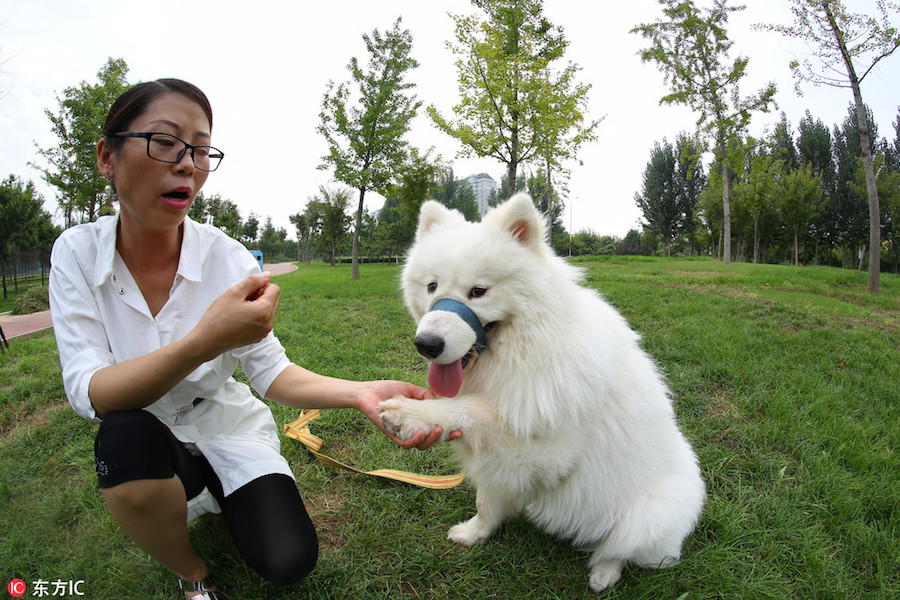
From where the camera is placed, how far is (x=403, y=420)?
1.52m

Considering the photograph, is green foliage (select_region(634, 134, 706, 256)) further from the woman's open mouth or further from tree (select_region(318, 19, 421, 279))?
the woman's open mouth

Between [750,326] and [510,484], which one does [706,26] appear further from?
[510,484]

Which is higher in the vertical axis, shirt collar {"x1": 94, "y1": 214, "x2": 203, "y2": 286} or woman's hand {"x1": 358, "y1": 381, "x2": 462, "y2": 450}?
shirt collar {"x1": 94, "y1": 214, "x2": 203, "y2": 286}

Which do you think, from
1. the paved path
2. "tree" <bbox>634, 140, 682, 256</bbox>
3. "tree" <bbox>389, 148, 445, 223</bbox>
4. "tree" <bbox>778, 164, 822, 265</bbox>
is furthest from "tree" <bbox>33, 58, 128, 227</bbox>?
"tree" <bbox>634, 140, 682, 256</bbox>

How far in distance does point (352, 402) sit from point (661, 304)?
569cm

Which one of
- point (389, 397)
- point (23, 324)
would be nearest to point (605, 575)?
point (389, 397)

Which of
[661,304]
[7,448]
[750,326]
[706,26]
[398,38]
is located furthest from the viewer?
[706,26]

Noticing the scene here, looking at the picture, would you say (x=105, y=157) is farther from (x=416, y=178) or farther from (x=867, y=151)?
(x=416, y=178)

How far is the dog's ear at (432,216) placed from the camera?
200 cm

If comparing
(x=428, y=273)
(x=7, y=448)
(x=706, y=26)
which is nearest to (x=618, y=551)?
(x=428, y=273)

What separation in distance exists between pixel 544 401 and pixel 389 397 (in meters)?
0.73

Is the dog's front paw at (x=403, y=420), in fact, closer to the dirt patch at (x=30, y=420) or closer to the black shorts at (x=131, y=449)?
the black shorts at (x=131, y=449)

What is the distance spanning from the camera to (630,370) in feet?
5.98

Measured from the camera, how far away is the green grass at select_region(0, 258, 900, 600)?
5.83 feet
